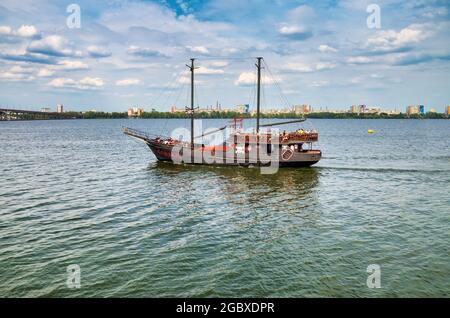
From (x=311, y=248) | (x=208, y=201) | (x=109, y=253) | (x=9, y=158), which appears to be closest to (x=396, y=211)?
(x=311, y=248)

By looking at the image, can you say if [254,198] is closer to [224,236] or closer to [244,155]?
[224,236]

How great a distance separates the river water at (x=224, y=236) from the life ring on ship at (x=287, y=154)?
9.02m

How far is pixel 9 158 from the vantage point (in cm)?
5159

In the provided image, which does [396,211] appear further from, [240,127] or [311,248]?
[240,127]

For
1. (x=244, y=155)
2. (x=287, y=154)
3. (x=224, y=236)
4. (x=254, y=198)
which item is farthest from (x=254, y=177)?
(x=224, y=236)

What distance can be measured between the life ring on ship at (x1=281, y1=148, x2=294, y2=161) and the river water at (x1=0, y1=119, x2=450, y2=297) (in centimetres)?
902

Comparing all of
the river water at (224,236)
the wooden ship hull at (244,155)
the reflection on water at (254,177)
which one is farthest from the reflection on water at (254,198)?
the wooden ship hull at (244,155)

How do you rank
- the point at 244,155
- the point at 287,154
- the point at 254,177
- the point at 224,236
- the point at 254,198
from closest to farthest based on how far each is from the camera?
the point at 224,236 → the point at 254,198 → the point at 254,177 → the point at 287,154 → the point at 244,155

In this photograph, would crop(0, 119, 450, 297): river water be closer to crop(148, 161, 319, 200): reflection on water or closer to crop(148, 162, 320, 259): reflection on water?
crop(148, 162, 320, 259): reflection on water

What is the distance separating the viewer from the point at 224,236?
752 inches

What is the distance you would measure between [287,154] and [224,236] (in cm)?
2651
